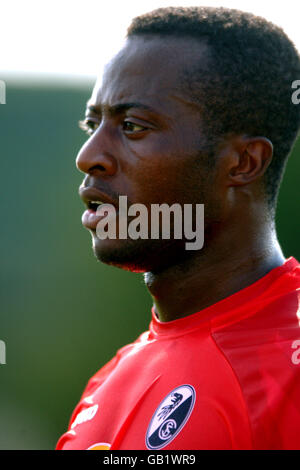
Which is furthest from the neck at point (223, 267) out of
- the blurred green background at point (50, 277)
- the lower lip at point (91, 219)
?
the blurred green background at point (50, 277)

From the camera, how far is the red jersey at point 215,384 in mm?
1530

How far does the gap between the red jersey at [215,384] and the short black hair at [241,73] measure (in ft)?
1.45

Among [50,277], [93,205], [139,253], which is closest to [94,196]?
[93,205]

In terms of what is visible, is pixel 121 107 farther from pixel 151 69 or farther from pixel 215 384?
pixel 215 384

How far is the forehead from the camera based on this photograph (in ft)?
6.27

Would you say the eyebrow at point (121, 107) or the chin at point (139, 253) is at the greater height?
the eyebrow at point (121, 107)

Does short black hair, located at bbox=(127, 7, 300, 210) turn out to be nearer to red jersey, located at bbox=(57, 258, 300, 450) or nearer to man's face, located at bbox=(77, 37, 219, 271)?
man's face, located at bbox=(77, 37, 219, 271)

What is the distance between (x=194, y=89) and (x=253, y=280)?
24.5 inches

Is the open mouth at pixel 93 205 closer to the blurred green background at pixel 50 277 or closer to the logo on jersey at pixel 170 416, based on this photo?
the logo on jersey at pixel 170 416

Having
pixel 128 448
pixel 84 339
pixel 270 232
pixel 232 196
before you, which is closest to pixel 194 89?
pixel 232 196

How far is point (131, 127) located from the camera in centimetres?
194

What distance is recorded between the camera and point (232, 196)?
1952 mm

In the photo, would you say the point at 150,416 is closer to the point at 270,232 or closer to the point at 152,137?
the point at 270,232

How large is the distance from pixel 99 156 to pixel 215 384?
78 cm
